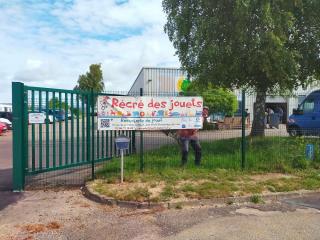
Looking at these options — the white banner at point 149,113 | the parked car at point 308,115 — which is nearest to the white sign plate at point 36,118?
the white banner at point 149,113

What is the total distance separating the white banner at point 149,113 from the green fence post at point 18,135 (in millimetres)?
1722

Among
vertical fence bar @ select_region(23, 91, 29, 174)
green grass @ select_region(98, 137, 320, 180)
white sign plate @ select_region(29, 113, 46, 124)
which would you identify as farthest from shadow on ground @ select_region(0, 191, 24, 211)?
green grass @ select_region(98, 137, 320, 180)

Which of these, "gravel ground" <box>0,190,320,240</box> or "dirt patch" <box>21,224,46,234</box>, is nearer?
"gravel ground" <box>0,190,320,240</box>

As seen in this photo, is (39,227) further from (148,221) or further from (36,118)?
(36,118)

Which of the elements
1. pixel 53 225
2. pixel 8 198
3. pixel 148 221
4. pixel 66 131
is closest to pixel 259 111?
pixel 66 131

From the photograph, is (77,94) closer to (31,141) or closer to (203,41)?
(31,141)

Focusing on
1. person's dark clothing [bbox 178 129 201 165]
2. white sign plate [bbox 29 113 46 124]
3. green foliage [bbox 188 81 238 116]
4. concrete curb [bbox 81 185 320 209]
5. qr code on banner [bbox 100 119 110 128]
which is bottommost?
concrete curb [bbox 81 185 320 209]

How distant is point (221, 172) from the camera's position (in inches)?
383

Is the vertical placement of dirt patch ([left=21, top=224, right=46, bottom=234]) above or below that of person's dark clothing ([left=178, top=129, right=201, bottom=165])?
below

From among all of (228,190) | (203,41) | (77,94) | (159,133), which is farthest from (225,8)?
(228,190)

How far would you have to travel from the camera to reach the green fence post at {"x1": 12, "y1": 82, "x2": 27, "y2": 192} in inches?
331

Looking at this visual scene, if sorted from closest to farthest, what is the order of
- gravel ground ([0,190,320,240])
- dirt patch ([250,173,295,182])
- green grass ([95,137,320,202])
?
1. gravel ground ([0,190,320,240])
2. green grass ([95,137,320,202])
3. dirt patch ([250,173,295,182])

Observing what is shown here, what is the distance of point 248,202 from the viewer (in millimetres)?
7766

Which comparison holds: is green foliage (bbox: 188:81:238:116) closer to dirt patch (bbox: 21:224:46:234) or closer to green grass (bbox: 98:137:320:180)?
green grass (bbox: 98:137:320:180)
